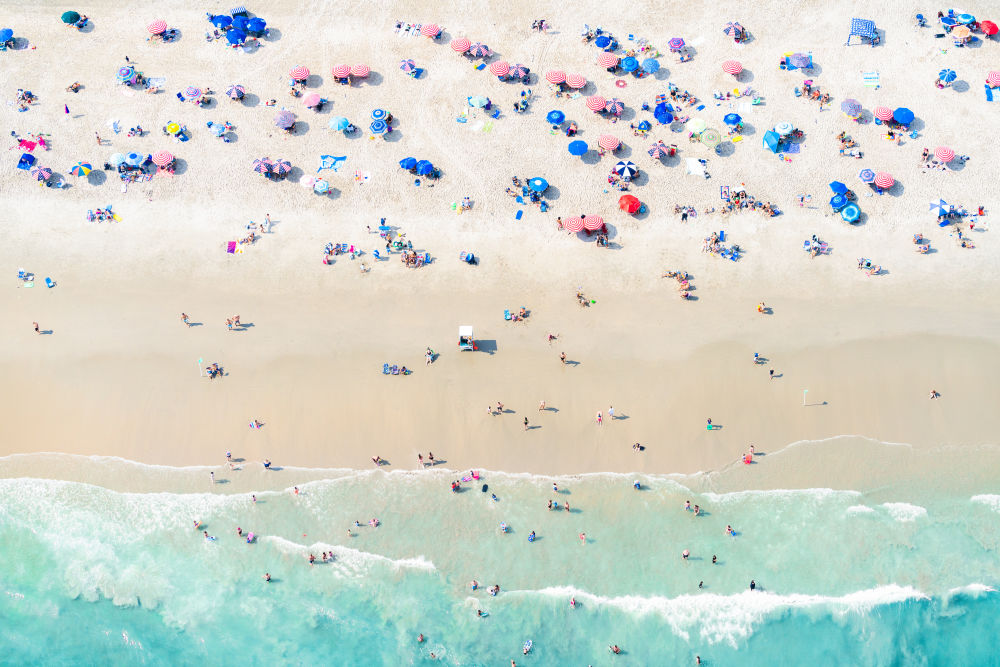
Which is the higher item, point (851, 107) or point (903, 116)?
point (903, 116)

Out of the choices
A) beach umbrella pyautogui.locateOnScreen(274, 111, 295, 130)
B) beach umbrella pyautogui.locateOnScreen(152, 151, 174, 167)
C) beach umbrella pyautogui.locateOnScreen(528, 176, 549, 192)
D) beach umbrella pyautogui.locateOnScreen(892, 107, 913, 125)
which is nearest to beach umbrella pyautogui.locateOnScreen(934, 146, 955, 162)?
beach umbrella pyautogui.locateOnScreen(892, 107, 913, 125)

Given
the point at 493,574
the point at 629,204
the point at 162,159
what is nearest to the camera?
the point at 493,574

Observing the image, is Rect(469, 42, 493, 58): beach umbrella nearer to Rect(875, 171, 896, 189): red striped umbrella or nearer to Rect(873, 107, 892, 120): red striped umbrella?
Rect(873, 107, 892, 120): red striped umbrella

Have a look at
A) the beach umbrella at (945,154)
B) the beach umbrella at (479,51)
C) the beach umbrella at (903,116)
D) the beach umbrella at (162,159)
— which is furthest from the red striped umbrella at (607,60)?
the beach umbrella at (162,159)

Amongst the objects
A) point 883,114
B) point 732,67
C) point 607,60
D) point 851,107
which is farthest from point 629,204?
point 883,114

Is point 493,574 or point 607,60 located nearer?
point 493,574

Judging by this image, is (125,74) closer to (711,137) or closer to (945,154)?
(711,137)
